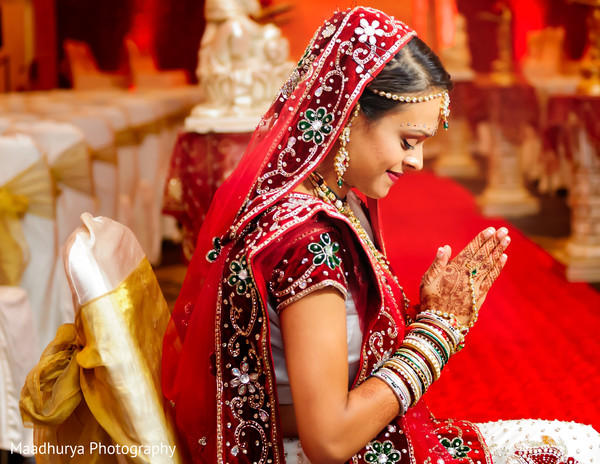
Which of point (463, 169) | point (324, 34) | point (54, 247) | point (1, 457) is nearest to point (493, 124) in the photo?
point (463, 169)

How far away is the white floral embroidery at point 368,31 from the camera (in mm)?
1245

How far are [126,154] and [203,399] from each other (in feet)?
11.0

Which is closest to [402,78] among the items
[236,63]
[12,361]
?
[12,361]

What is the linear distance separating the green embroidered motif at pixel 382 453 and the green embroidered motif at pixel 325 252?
0.28 meters

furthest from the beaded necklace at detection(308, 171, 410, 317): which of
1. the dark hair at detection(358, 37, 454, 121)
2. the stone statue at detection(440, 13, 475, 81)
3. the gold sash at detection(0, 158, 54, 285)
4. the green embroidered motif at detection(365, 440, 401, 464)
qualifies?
the stone statue at detection(440, 13, 475, 81)

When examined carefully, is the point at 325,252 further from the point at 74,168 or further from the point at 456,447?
the point at 74,168

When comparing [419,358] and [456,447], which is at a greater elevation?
[419,358]

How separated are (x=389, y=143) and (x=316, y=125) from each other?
0.12 m

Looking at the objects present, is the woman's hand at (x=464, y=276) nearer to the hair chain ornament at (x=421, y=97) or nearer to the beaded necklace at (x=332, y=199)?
the beaded necklace at (x=332, y=199)

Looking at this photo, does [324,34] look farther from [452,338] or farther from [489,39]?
[489,39]

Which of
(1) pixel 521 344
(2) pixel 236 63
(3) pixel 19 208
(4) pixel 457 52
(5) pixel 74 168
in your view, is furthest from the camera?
(4) pixel 457 52

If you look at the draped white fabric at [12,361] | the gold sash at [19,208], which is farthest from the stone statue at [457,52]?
the draped white fabric at [12,361]

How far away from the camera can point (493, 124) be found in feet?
21.6

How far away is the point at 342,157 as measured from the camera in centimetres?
130
